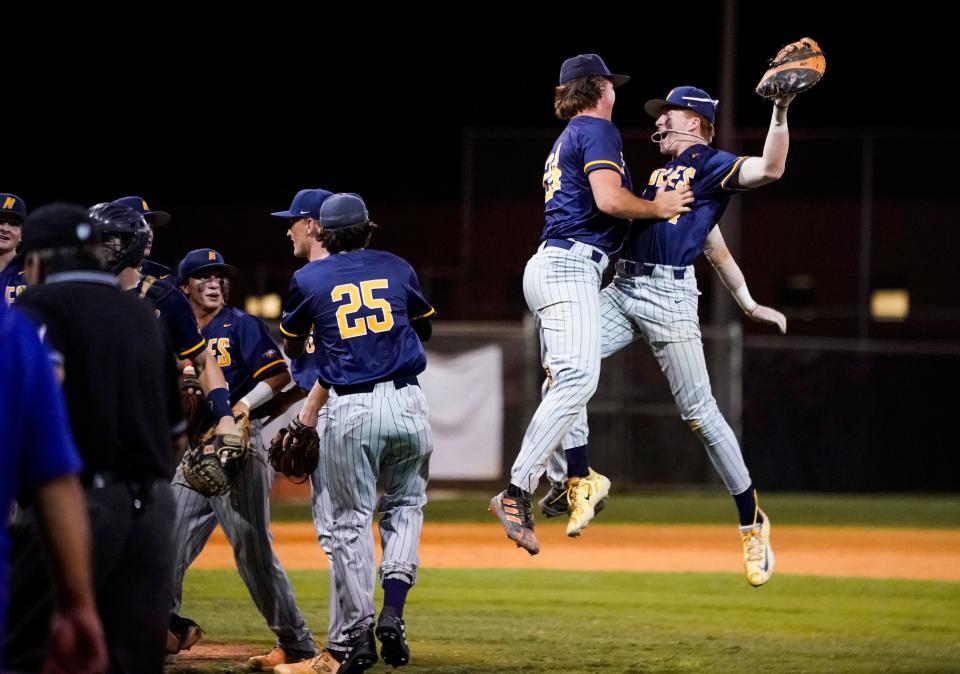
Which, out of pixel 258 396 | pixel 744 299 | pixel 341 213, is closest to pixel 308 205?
pixel 341 213

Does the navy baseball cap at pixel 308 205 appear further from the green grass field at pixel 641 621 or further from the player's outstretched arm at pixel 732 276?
the green grass field at pixel 641 621

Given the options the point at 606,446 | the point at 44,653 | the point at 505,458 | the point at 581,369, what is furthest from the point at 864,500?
the point at 44,653

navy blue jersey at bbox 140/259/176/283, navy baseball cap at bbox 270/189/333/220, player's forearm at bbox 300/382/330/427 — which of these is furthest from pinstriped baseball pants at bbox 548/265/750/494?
navy blue jersey at bbox 140/259/176/283

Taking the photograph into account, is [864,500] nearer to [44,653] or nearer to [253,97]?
[44,653]

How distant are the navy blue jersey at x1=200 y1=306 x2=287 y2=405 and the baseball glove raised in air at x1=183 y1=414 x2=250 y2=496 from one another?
0.71 m

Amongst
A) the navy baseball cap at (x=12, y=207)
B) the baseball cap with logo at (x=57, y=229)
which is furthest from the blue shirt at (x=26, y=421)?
the navy baseball cap at (x=12, y=207)

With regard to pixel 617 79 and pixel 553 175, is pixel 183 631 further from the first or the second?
pixel 617 79

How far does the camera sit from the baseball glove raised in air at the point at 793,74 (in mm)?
5789

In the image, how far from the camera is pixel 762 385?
59.2 ft

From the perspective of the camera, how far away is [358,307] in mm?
5938

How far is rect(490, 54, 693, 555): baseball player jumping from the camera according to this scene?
6.09m

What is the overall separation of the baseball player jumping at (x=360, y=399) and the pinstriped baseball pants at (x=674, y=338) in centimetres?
95

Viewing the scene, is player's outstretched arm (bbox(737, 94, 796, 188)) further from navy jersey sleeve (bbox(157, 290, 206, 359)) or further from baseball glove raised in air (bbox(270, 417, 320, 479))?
navy jersey sleeve (bbox(157, 290, 206, 359))

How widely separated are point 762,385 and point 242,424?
500 inches
